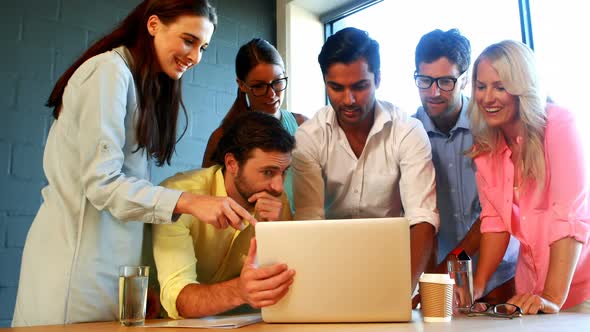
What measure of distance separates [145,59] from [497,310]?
44.7 inches

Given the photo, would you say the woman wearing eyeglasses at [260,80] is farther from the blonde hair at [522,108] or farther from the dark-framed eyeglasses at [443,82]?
the blonde hair at [522,108]

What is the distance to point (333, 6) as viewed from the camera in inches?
139

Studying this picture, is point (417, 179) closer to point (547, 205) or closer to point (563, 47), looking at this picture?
point (547, 205)

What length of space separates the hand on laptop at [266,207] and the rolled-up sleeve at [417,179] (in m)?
0.39

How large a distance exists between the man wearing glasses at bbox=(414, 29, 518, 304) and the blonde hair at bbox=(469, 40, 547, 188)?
24 cm

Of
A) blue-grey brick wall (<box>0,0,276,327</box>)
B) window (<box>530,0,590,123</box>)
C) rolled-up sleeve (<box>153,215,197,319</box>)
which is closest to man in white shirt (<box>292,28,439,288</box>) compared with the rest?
rolled-up sleeve (<box>153,215,197,319</box>)

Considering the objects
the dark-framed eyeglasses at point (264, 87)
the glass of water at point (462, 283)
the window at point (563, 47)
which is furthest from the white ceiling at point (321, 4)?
the glass of water at point (462, 283)

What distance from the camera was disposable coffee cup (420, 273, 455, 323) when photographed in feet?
3.89

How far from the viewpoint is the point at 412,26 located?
3.05 m

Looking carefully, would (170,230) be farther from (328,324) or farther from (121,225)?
(328,324)

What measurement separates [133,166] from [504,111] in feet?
3.50

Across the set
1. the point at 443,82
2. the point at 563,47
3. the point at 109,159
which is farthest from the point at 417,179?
the point at 563,47

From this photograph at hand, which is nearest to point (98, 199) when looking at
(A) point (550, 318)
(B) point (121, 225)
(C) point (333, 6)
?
(B) point (121, 225)

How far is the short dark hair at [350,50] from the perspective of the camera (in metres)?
1.84
